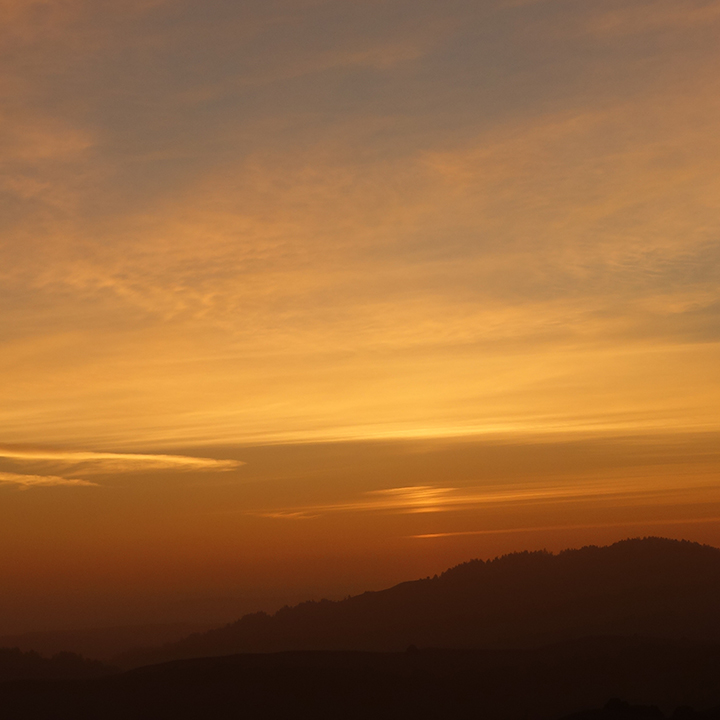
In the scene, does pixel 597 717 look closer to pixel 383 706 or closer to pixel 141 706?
pixel 383 706

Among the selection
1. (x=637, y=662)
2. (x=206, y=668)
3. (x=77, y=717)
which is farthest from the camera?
(x=637, y=662)

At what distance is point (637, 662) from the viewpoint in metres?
150

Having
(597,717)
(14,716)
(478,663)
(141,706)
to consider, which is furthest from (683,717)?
(14,716)

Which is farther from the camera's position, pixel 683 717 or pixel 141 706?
pixel 141 706

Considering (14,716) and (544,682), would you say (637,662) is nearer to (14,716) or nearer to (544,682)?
(544,682)

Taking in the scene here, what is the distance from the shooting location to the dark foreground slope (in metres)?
129

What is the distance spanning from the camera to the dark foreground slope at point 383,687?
12900 cm

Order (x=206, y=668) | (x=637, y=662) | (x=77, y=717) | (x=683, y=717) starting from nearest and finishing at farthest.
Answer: (x=683, y=717), (x=77, y=717), (x=206, y=668), (x=637, y=662)

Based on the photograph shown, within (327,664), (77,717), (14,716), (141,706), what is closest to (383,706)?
(327,664)

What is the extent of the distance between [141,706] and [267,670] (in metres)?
20.8

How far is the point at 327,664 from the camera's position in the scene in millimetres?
143000

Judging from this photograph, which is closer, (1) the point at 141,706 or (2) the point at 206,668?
(1) the point at 141,706

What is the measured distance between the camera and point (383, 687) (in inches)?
5389

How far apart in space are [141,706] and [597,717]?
65464mm
